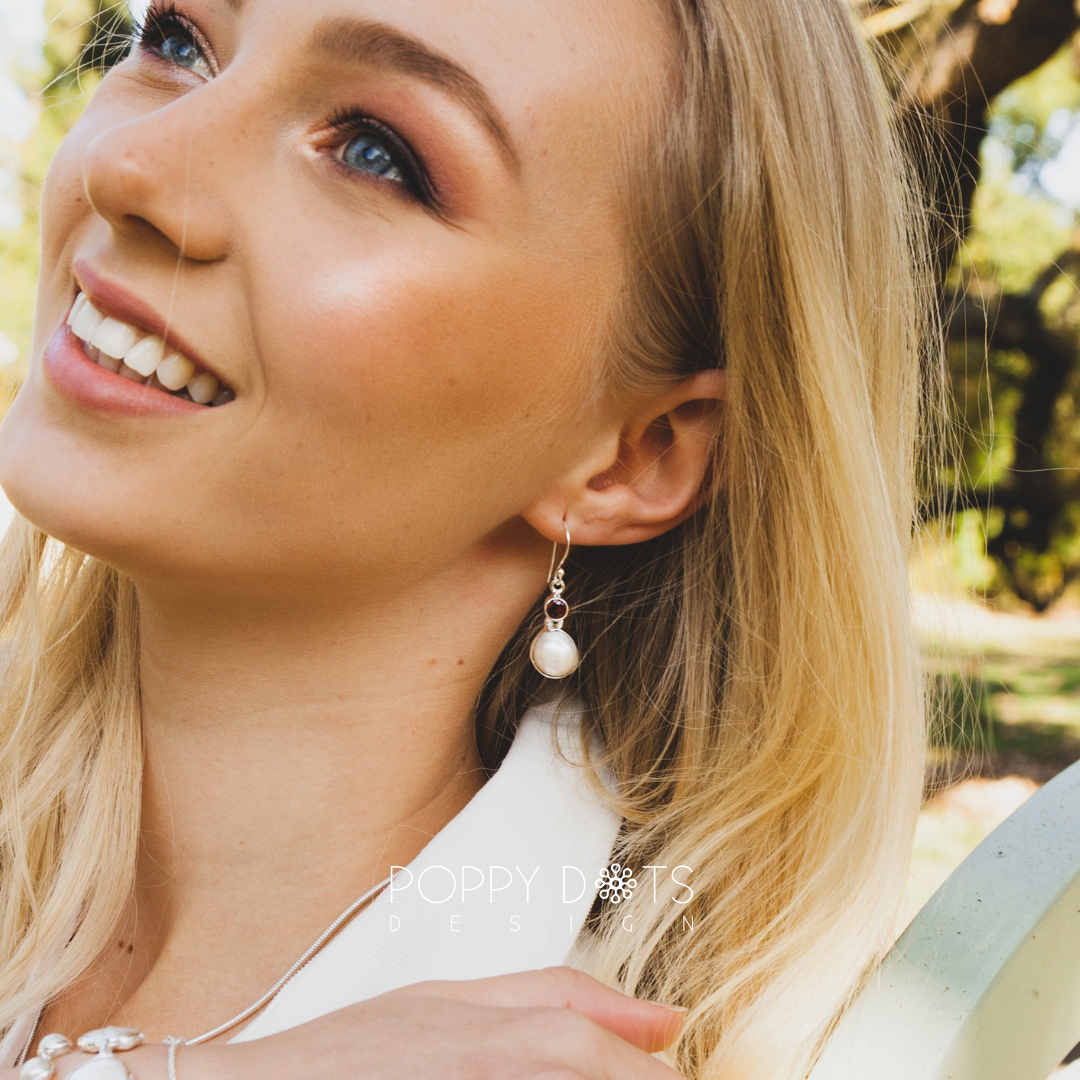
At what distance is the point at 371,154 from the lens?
1452 millimetres

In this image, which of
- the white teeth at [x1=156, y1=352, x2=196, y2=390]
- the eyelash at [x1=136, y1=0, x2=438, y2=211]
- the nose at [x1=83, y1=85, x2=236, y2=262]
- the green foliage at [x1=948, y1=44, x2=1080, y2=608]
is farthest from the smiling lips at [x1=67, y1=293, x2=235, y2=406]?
the green foliage at [x1=948, y1=44, x2=1080, y2=608]

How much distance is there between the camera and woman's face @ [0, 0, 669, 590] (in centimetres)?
137

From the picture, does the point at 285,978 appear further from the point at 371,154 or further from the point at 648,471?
the point at 371,154

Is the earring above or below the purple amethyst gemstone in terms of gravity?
below

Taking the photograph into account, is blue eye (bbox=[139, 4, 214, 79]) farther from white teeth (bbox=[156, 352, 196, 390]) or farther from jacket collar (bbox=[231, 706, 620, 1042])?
jacket collar (bbox=[231, 706, 620, 1042])

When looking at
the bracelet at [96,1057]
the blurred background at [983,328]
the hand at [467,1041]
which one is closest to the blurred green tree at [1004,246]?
the blurred background at [983,328]

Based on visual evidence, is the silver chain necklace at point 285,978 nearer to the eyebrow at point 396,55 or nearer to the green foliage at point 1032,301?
the eyebrow at point 396,55

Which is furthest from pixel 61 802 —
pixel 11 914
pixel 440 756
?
pixel 440 756

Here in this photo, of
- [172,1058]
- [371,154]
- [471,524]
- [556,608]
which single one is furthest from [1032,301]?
[172,1058]

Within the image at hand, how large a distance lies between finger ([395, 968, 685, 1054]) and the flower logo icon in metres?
0.44

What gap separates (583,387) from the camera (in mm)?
1647

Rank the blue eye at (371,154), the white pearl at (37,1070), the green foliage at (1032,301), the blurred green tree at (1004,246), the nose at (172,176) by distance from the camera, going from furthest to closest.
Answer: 1. the green foliage at (1032,301)
2. the blurred green tree at (1004,246)
3. the blue eye at (371,154)
4. the nose at (172,176)
5. the white pearl at (37,1070)

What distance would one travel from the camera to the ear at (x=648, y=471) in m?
1.75

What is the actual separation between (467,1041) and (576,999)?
0.17 m
